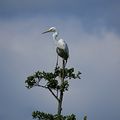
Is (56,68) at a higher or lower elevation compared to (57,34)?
lower

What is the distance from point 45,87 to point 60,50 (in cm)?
592

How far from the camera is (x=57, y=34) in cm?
4709

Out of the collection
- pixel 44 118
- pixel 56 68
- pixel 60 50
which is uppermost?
pixel 60 50

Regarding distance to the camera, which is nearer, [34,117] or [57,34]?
[34,117]

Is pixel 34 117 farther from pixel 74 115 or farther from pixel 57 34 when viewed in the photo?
pixel 57 34

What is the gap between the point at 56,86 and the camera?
4138 centimetres

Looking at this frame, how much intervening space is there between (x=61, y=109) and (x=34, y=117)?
1702 mm

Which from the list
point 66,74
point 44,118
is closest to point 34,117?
point 44,118

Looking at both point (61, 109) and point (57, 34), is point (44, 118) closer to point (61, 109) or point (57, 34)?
point (61, 109)

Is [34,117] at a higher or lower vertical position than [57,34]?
lower

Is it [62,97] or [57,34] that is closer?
[62,97]

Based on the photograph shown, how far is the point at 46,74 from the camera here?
1630 inches

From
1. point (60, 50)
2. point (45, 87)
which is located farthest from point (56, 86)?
point (60, 50)

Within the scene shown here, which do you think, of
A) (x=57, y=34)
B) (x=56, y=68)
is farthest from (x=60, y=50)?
(x=56, y=68)
